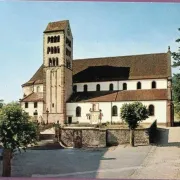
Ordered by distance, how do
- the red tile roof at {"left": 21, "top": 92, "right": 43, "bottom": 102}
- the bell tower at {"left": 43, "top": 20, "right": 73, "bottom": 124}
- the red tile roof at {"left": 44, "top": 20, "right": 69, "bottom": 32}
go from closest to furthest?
1. the bell tower at {"left": 43, "top": 20, "right": 73, "bottom": 124}
2. the red tile roof at {"left": 44, "top": 20, "right": 69, "bottom": 32}
3. the red tile roof at {"left": 21, "top": 92, "right": 43, "bottom": 102}

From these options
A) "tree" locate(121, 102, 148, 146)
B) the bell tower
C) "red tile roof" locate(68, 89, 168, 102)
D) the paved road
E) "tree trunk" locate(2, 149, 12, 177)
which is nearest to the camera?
"tree trunk" locate(2, 149, 12, 177)

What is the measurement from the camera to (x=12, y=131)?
15336 millimetres

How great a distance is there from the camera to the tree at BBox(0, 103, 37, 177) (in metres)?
15.3

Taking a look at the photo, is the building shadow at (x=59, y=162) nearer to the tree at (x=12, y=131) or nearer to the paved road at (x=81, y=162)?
the paved road at (x=81, y=162)

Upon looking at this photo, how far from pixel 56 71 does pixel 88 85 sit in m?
4.74

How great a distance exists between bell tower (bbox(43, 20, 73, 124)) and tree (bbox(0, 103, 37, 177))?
2540 cm

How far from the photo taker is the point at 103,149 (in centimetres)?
2403

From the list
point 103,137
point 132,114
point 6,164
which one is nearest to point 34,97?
point 103,137

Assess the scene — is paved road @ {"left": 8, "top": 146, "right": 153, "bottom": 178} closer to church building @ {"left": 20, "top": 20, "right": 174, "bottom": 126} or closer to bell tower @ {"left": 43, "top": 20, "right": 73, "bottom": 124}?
church building @ {"left": 20, "top": 20, "right": 174, "bottom": 126}

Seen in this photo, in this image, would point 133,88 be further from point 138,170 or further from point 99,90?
point 138,170

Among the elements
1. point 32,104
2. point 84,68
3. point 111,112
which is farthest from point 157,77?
point 32,104

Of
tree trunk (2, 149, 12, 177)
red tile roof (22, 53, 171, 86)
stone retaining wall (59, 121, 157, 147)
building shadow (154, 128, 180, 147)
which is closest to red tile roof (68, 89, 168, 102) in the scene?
red tile roof (22, 53, 171, 86)

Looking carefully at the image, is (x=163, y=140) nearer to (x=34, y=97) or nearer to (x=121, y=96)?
(x=121, y=96)

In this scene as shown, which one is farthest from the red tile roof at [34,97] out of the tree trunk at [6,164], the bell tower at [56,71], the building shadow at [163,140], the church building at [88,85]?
the tree trunk at [6,164]
